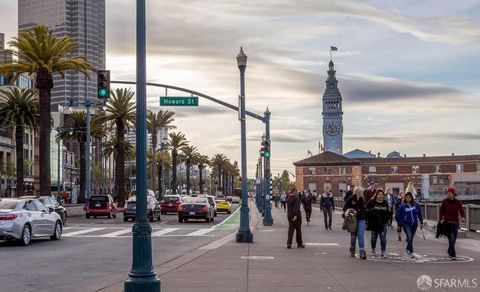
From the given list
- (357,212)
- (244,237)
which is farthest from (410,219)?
(244,237)

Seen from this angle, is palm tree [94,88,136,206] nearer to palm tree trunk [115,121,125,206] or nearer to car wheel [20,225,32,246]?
palm tree trunk [115,121,125,206]

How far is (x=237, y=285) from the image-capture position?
41.1 ft

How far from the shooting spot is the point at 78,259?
1827 centimetres

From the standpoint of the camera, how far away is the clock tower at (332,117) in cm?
17600

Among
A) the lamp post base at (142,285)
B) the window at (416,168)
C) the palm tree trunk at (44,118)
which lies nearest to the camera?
the lamp post base at (142,285)

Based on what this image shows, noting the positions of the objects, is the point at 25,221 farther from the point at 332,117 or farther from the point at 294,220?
the point at 332,117

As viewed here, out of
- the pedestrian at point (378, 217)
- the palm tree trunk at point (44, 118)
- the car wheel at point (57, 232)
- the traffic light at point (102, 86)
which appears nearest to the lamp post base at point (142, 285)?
the pedestrian at point (378, 217)

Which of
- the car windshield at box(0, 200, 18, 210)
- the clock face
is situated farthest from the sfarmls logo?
the clock face

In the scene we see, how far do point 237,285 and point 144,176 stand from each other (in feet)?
9.78

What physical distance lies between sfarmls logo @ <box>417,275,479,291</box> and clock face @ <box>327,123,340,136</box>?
536 ft

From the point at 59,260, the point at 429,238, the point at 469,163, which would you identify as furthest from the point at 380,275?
the point at 469,163

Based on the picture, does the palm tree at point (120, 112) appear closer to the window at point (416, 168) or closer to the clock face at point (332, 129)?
the window at point (416, 168)

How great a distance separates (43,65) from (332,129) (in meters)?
133

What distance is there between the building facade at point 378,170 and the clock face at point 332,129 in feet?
101
